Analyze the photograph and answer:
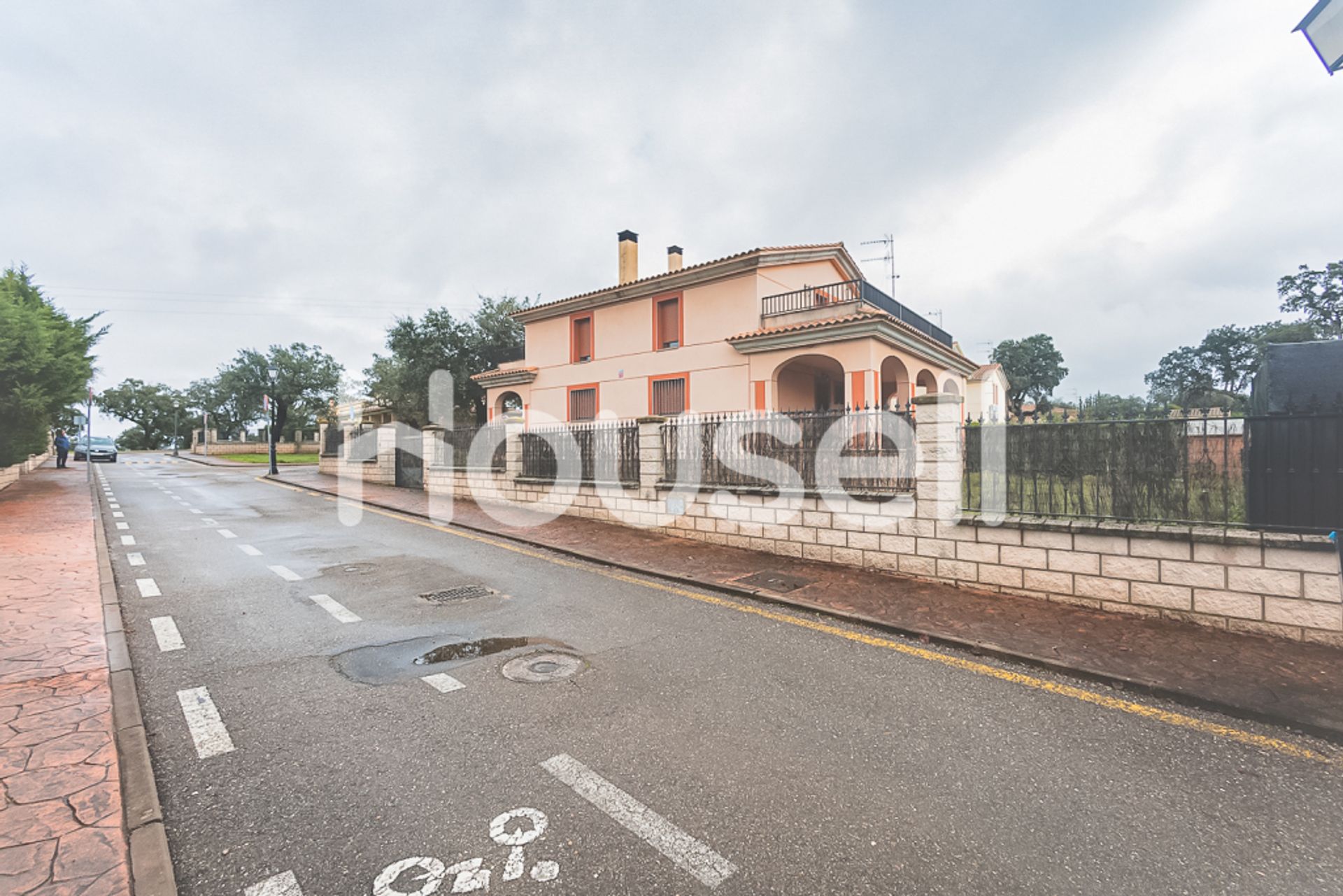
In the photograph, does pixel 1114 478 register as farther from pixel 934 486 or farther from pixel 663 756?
pixel 663 756

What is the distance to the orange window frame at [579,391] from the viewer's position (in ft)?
68.4

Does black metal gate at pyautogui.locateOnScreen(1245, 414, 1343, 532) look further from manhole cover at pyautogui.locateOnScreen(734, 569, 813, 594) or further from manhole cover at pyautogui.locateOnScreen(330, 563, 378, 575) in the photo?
manhole cover at pyautogui.locateOnScreen(330, 563, 378, 575)

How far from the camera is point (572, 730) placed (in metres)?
3.19

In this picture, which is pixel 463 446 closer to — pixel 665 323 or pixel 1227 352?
pixel 665 323

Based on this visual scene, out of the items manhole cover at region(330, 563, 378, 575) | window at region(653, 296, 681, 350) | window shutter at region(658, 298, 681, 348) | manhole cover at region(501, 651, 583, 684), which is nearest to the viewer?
manhole cover at region(501, 651, 583, 684)

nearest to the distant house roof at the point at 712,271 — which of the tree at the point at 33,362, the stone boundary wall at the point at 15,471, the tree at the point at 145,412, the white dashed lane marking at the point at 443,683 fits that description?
the tree at the point at 33,362

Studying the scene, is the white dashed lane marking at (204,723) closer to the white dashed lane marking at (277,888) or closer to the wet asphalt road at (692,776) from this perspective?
the wet asphalt road at (692,776)

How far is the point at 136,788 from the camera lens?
8.64 feet

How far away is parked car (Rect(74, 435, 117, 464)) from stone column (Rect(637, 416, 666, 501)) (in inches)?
1495

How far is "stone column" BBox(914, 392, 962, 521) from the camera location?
6.18 meters

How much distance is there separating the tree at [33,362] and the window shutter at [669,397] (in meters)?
14.7

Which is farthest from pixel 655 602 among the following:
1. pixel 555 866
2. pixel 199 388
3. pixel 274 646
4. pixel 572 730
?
pixel 199 388

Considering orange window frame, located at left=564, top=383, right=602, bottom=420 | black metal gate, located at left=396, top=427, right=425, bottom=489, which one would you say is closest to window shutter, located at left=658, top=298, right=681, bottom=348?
orange window frame, located at left=564, top=383, right=602, bottom=420

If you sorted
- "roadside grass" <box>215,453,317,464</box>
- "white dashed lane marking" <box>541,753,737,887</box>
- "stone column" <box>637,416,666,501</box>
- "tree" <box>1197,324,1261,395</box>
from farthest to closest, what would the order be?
"tree" <box>1197,324,1261,395</box> < "roadside grass" <box>215,453,317,464</box> < "stone column" <box>637,416,666,501</box> < "white dashed lane marking" <box>541,753,737,887</box>
